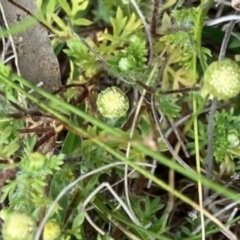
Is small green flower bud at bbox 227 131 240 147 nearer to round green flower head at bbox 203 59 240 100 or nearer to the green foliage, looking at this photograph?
the green foliage

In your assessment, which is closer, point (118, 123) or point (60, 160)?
point (60, 160)

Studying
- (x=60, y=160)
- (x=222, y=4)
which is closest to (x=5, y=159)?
(x=60, y=160)

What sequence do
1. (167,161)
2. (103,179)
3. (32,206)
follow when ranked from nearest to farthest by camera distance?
(167,161) < (32,206) < (103,179)

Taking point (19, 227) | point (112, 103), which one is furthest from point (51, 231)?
point (112, 103)

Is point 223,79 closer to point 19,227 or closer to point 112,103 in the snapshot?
point 112,103

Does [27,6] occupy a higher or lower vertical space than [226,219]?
higher

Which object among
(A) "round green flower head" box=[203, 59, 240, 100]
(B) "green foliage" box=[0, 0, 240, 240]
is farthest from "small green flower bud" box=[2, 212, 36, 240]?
(A) "round green flower head" box=[203, 59, 240, 100]

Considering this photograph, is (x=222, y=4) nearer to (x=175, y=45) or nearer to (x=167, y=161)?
(x=175, y=45)
